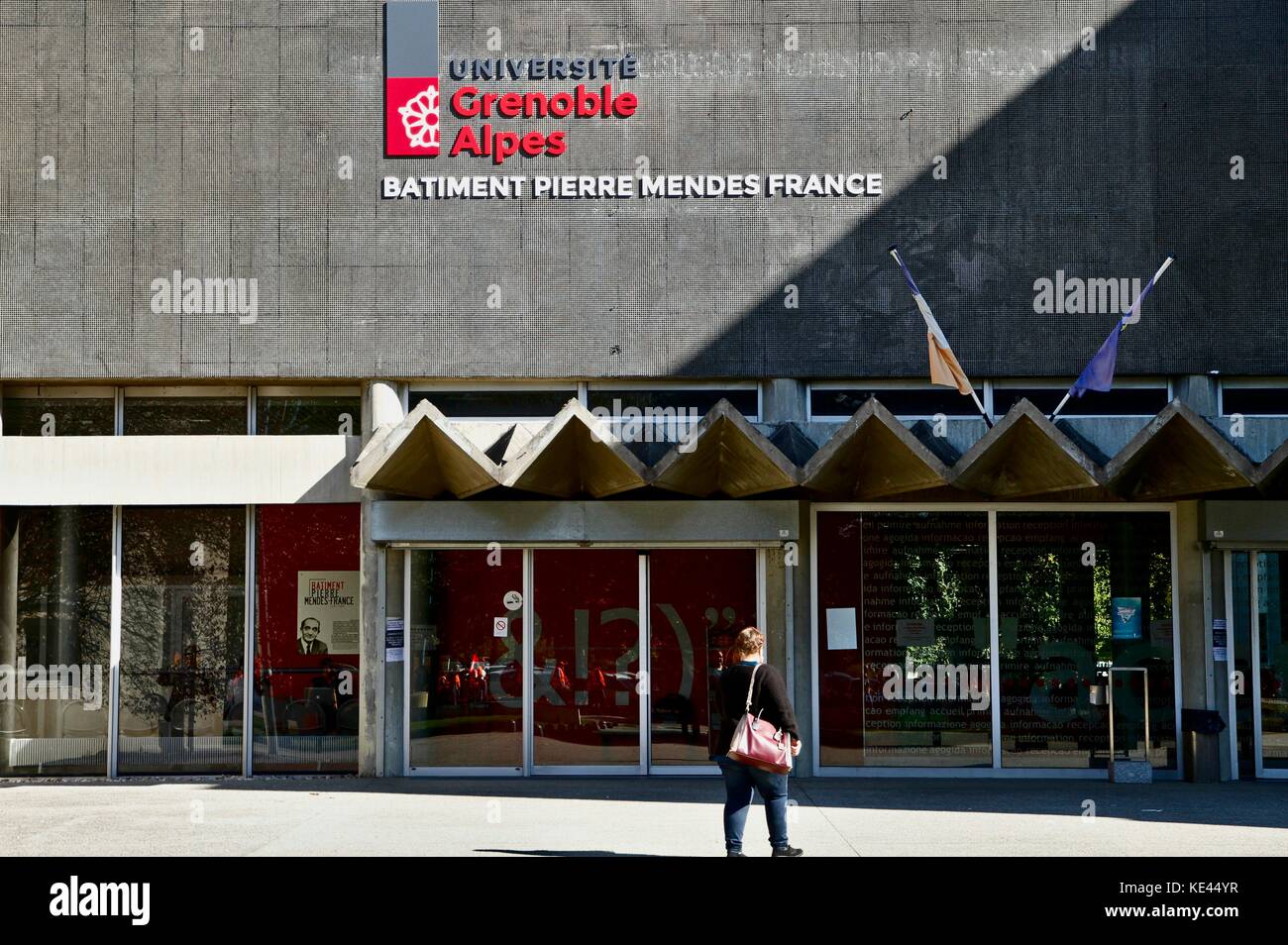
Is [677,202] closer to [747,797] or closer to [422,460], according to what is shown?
[422,460]

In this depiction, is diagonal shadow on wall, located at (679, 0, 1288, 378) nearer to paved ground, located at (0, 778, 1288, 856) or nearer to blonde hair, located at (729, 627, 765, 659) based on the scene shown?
paved ground, located at (0, 778, 1288, 856)

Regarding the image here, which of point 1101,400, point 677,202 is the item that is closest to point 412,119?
point 677,202

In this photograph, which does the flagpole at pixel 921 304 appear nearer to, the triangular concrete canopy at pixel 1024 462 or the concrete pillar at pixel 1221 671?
the triangular concrete canopy at pixel 1024 462

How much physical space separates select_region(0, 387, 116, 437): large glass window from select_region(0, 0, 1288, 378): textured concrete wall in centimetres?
46

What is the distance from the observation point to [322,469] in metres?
16.3

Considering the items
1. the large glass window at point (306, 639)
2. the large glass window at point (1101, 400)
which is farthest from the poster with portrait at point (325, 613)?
the large glass window at point (1101, 400)

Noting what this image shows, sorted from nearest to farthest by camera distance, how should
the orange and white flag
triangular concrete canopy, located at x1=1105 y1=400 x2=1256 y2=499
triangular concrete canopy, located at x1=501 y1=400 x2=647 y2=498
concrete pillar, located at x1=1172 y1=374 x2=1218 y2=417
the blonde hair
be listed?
the blonde hair
triangular concrete canopy, located at x1=1105 y1=400 x2=1256 y2=499
triangular concrete canopy, located at x1=501 y1=400 x2=647 y2=498
the orange and white flag
concrete pillar, located at x1=1172 y1=374 x2=1218 y2=417

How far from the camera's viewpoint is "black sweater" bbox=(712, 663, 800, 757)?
10.4 m

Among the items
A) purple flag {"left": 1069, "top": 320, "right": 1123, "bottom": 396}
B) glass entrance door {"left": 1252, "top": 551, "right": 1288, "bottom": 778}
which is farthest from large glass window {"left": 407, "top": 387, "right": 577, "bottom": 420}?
glass entrance door {"left": 1252, "top": 551, "right": 1288, "bottom": 778}

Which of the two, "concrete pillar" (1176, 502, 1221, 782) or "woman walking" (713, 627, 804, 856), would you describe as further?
"concrete pillar" (1176, 502, 1221, 782)

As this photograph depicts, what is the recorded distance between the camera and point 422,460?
1532cm

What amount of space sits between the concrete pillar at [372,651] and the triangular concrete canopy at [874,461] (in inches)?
195

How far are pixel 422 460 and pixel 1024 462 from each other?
20.8 feet

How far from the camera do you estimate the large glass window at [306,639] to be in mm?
16391
